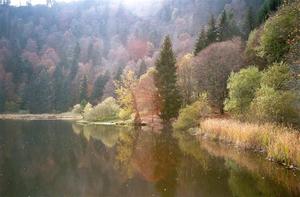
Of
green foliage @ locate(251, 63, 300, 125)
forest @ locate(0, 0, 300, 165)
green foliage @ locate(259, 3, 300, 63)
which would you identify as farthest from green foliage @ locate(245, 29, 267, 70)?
green foliage @ locate(251, 63, 300, 125)

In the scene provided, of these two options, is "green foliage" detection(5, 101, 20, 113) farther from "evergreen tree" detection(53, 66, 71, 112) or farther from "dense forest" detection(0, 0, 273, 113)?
"evergreen tree" detection(53, 66, 71, 112)

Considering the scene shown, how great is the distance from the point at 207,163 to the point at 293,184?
690 cm

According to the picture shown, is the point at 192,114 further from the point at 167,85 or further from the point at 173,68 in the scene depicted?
the point at 173,68

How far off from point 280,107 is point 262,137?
2.91m

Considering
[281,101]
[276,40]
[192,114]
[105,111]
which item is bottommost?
[192,114]

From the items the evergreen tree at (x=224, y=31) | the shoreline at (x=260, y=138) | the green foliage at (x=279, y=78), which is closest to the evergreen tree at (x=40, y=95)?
the evergreen tree at (x=224, y=31)

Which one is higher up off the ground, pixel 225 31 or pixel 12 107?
pixel 225 31

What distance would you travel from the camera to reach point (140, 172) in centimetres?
2155

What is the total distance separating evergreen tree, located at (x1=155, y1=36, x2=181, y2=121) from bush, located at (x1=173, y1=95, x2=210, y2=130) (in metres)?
8.23

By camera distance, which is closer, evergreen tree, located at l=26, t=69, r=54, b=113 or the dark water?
the dark water

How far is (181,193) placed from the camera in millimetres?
16609

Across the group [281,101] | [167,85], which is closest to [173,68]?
[167,85]

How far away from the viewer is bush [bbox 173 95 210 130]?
45719 mm

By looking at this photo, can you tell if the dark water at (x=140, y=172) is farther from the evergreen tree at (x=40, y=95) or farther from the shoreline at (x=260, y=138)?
the evergreen tree at (x=40, y=95)
